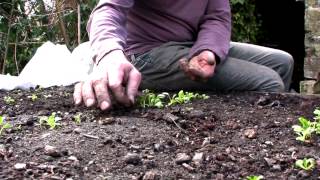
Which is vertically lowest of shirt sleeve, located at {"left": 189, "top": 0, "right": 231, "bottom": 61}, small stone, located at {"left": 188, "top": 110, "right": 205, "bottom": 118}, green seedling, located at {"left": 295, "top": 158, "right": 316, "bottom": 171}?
small stone, located at {"left": 188, "top": 110, "right": 205, "bottom": 118}

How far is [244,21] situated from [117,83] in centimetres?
341

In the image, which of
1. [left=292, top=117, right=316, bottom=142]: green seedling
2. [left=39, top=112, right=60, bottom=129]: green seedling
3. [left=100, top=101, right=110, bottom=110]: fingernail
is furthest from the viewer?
[left=100, top=101, right=110, bottom=110]: fingernail

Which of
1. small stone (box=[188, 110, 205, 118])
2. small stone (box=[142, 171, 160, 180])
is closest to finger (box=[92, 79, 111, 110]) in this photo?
small stone (box=[188, 110, 205, 118])

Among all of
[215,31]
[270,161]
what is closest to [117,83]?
[270,161]

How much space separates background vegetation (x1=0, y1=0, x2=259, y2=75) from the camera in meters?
5.23

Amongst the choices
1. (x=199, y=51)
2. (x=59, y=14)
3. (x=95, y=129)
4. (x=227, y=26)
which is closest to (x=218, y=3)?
(x=227, y=26)

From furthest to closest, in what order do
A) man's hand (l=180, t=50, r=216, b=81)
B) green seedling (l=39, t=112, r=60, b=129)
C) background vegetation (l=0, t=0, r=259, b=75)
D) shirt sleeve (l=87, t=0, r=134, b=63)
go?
background vegetation (l=0, t=0, r=259, b=75)
man's hand (l=180, t=50, r=216, b=81)
shirt sleeve (l=87, t=0, r=134, b=63)
green seedling (l=39, t=112, r=60, b=129)

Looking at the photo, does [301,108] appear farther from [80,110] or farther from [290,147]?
[80,110]

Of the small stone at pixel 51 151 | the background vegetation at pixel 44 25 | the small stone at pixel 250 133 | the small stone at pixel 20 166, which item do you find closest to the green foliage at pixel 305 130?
the small stone at pixel 250 133

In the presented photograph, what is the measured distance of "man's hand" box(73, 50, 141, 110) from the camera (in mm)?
2176

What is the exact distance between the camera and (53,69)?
4062 mm

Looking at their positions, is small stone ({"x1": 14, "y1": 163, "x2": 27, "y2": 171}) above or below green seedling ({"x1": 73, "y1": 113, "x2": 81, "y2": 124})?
above

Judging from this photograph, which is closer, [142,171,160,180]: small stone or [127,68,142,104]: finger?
[142,171,160,180]: small stone

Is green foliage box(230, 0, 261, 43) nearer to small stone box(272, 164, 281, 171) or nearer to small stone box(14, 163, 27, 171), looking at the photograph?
small stone box(272, 164, 281, 171)
